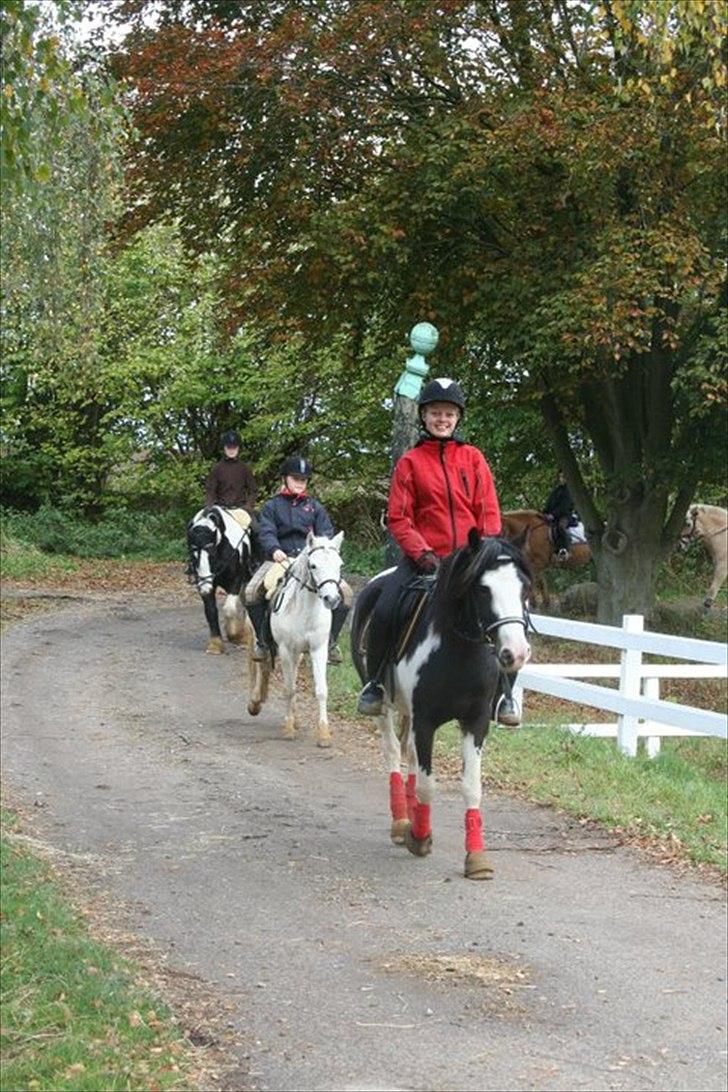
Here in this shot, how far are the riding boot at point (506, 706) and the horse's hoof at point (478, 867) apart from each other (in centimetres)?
103

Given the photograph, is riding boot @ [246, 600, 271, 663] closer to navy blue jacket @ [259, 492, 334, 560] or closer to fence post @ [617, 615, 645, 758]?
navy blue jacket @ [259, 492, 334, 560]

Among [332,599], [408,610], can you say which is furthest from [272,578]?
[408,610]

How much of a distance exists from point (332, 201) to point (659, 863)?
13687 millimetres

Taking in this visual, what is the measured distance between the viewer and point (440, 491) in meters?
9.84

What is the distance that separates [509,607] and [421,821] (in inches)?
92.3

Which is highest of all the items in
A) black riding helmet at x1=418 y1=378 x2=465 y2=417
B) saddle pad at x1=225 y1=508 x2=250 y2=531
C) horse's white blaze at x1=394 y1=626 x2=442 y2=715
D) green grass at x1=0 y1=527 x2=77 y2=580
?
black riding helmet at x1=418 y1=378 x2=465 y2=417

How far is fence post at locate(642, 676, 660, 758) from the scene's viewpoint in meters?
15.8

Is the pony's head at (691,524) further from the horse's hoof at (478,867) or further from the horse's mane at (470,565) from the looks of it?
the horse's mane at (470,565)

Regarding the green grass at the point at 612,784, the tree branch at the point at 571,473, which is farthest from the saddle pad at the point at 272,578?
the tree branch at the point at 571,473

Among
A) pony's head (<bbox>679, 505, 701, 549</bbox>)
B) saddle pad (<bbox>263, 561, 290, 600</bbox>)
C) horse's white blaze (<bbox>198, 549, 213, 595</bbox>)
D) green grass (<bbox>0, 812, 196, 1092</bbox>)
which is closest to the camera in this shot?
green grass (<bbox>0, 812, 196, 1092</bbox>)

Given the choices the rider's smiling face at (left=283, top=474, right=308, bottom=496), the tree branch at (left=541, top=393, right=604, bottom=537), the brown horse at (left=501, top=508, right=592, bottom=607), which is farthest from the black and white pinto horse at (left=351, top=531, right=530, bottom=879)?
the brown horse at (left=501, top=508, right=592, bottom=607)

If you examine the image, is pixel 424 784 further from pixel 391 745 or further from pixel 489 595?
pixel 489 595

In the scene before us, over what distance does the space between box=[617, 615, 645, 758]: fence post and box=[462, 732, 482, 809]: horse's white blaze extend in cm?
541

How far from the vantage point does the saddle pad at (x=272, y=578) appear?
15.9 m
